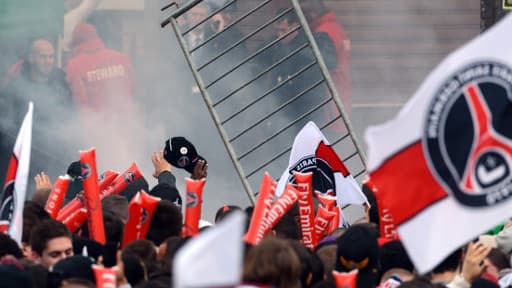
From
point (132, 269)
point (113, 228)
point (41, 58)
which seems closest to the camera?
point (132, 269)

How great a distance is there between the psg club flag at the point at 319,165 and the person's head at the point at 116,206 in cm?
108

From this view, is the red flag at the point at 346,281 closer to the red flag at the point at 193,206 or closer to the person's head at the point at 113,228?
the red flag at the point at 193,206

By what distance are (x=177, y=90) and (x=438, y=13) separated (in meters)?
2.30

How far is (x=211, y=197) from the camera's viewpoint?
13.9 metres

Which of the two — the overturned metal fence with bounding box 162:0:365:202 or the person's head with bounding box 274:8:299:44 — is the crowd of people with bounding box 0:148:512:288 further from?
the person's head with bounding box 274:8:299:44

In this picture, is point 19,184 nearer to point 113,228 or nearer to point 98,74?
point 113,228

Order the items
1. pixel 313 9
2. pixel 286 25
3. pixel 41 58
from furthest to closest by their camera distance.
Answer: pixel 313 9
pixel 286 25
pixel 41 58

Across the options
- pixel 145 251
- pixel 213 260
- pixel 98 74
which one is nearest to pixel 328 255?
pixel 145 251

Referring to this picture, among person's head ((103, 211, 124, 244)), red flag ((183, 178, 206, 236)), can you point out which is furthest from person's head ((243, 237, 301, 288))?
person's head ((103, 211, 124, 244))

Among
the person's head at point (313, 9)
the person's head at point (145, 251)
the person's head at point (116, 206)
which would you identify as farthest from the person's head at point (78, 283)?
the person's head at point (313, 9)

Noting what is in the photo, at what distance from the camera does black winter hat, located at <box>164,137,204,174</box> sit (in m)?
10.8

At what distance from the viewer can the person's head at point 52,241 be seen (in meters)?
7.89

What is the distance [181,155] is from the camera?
35.5 ft

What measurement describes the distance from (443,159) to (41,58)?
7448 mm
